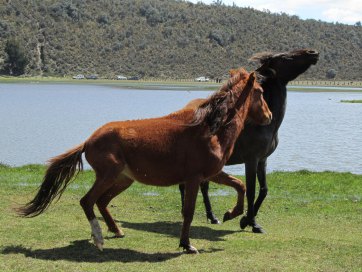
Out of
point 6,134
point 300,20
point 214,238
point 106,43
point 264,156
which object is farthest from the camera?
point 300,20

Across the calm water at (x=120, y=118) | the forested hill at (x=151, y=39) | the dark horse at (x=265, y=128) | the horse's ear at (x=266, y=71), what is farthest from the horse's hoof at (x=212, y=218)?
the forested hill at (x=151, y=39)

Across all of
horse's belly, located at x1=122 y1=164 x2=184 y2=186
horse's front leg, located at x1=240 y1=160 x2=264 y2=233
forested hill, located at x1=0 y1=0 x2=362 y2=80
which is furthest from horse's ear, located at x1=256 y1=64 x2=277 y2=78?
forested hill, located at x1=0 y1=0 x2=362 y2=80

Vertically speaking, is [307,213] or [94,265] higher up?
[94,265]

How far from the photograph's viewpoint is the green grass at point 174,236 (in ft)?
25.1

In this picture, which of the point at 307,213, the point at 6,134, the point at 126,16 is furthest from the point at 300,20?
the point at 307,213

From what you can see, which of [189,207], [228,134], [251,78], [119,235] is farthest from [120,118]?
[189,207]

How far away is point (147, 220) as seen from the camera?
10914 mm

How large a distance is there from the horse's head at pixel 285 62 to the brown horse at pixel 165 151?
6.88ft

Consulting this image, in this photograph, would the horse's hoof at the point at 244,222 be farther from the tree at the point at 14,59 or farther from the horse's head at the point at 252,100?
the tree at the point at 14,59

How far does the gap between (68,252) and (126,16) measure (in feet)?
409

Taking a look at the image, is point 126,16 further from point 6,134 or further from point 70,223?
point 70,223

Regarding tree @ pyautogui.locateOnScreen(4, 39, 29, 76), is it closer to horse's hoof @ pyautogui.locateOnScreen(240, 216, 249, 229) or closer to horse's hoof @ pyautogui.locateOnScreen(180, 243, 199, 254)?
horse's hoof @ pyautogui.locateOnScreen(240, 216, 249, 229)

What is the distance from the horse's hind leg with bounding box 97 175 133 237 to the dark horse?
5.50ft

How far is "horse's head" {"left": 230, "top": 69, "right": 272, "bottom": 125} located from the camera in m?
8.55
